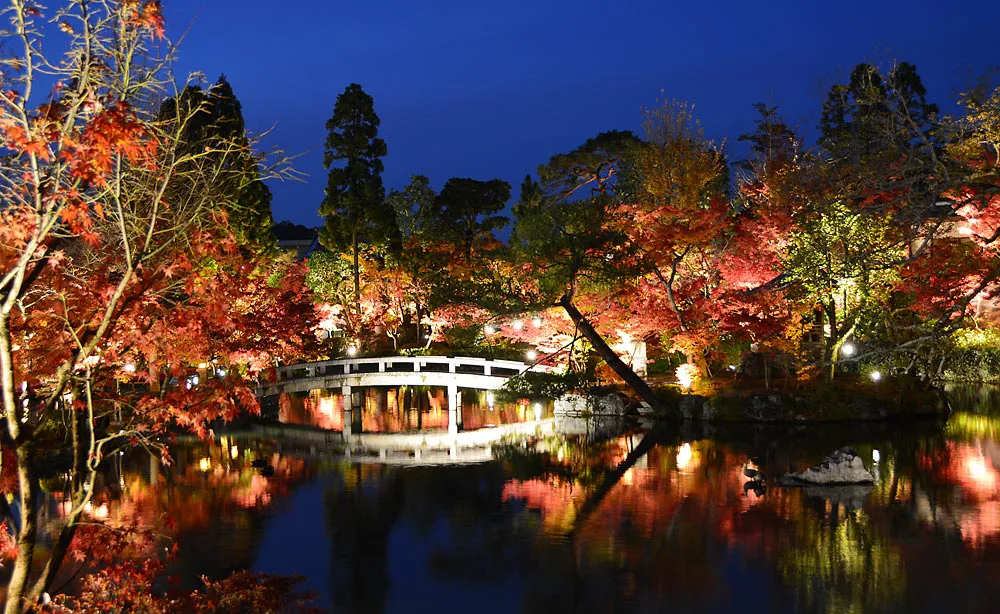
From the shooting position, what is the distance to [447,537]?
13219 mm

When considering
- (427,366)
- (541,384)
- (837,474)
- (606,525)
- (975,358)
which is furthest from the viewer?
(975,358)

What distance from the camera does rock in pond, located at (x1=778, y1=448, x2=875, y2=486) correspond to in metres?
15.5

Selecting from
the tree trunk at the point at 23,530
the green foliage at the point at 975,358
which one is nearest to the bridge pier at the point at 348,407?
the green foliage at the point at 975,358

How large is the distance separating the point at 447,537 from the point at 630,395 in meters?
12.8

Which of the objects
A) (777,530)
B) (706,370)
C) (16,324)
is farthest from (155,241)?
(706,370)

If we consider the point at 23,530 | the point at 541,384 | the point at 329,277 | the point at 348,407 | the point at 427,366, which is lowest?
the point at 23,530

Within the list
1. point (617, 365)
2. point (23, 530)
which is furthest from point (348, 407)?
point (23, 530)

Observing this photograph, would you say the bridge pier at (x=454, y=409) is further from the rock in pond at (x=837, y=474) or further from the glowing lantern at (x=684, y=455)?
the rock in pond at (x=837, y=474)

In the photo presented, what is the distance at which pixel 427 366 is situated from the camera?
28.7 metres

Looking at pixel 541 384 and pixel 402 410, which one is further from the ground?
pixel 541 384

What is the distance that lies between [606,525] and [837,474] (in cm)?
506

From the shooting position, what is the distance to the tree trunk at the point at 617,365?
23.0m

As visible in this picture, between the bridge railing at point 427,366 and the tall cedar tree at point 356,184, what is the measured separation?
250 inches

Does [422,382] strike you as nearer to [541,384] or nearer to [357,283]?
[541,384]
